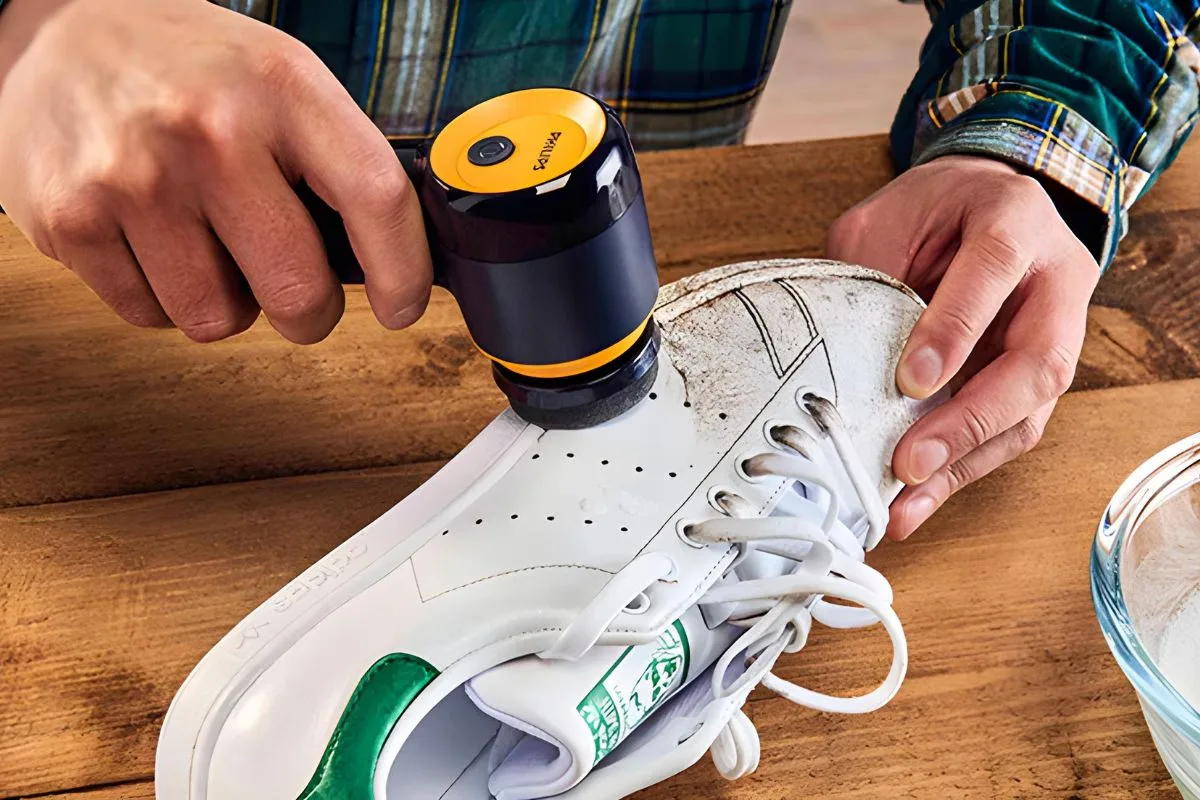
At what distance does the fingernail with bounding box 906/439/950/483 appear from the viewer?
69cm

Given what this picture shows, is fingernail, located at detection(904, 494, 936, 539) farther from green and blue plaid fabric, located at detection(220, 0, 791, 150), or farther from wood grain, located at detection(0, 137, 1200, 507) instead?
green and blue plaid fabric, located at detection(220, 0, 791, 150)

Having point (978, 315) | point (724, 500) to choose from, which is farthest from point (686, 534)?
point (978, 315)

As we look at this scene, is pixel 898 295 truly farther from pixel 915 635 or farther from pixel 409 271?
pixel 409 271

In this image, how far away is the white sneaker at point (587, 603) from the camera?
519mm

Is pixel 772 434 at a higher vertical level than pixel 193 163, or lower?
lower

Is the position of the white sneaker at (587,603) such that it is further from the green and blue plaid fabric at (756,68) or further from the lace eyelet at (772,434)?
the green and blue plaid fabric at (756,68)

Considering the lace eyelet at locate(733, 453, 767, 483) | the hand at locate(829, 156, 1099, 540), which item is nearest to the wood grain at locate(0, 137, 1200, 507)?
the hand at locate(829, 156, 1099, 540)

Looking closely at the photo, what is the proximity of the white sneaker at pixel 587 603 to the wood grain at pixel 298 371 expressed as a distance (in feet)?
0.58

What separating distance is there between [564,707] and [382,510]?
244 mm

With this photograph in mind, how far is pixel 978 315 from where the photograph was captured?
70cm

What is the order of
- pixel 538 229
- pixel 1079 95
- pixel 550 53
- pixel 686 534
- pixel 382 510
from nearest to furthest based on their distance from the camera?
pixel 538 229 → pixel 686 534 → pixel 382 510 → pixel 1079 95 → pixel 550 53

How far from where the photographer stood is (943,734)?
63cm

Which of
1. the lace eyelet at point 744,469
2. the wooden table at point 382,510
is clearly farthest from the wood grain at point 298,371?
the lace eyelet at point 744,469

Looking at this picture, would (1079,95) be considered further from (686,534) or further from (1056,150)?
(686,534)
